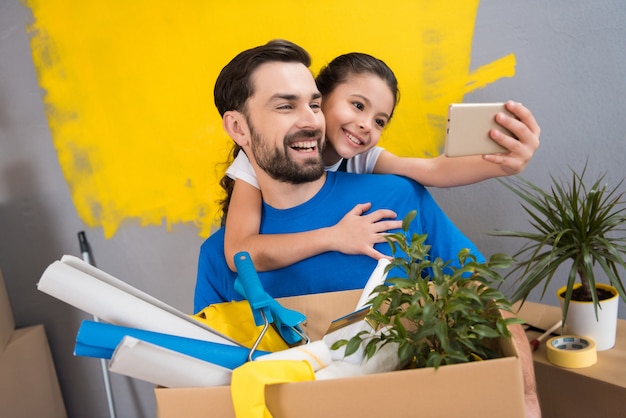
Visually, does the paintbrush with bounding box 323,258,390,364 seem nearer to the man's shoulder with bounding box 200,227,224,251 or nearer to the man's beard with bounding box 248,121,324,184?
the man's beard with bounding box 248,121,324,184

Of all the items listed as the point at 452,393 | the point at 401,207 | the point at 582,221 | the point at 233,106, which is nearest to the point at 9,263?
the point at 233,106

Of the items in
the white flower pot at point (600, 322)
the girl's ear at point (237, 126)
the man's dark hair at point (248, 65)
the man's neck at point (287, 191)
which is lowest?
the white flower pot at point (600, 322)

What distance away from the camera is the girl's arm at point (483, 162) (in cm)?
108

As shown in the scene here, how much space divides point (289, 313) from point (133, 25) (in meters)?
1.54

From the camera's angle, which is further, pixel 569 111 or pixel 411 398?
pixel 569 111

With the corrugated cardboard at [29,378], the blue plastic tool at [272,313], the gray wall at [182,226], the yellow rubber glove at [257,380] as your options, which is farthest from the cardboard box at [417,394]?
the corrugated cardboard at [29,378]

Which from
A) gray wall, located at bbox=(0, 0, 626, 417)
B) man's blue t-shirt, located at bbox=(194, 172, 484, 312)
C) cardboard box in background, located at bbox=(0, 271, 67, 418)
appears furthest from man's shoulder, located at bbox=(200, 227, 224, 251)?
cardboard box in background, located at bbox=(0, 271, 67, 418)

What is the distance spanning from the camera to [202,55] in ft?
6.66

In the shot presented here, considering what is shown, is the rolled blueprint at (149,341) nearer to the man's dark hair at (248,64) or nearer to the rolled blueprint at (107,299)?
the rolled blueprint at (107,299)

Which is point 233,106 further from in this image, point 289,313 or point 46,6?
point 46,6

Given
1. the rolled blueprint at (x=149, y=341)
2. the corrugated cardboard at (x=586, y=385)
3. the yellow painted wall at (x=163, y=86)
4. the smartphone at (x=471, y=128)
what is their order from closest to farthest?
the rolled blueprint at (x=149, y=341) → the smartphone at (x=471, y=128) → the corrugated cardboard at (x=586, y=385) → the yellow painted wall at (x=163, y=86)

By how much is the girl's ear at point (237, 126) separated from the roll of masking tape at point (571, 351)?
2.74ft

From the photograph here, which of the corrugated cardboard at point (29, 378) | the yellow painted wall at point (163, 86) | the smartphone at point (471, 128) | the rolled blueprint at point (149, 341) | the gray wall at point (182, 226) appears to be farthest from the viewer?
the corrugated cardboard at point (29, 378)

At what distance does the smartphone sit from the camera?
1.02m
